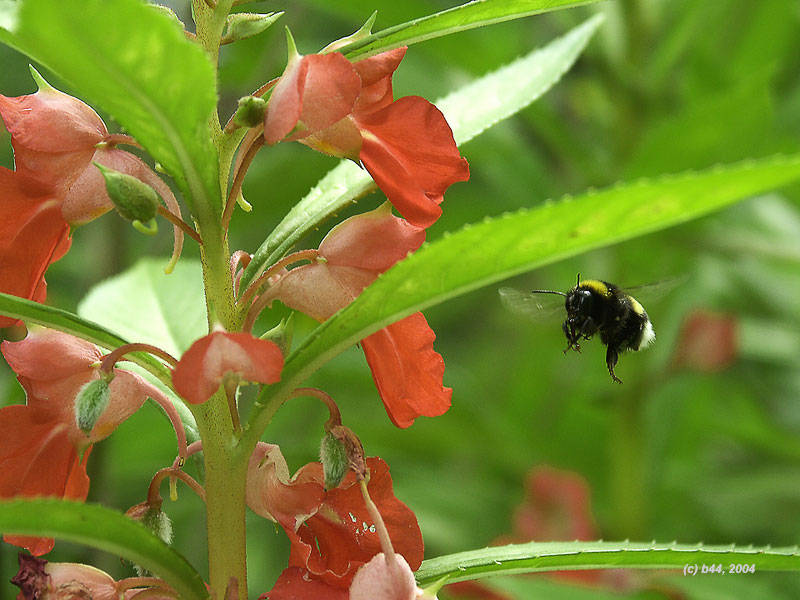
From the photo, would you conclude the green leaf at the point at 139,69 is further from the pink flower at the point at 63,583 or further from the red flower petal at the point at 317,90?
the pink flower at the point at 63,583

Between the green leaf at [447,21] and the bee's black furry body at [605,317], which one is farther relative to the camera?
the bee's black furry body at [605,317]

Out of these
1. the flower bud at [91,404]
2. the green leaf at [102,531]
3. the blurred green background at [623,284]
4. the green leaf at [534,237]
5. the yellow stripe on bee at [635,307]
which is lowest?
the green leaf at [102,531]

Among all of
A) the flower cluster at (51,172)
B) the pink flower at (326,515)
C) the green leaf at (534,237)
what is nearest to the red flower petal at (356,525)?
the pink flower at (326,515)

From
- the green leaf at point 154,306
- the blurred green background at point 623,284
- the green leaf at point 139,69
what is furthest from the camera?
the blurred green background at point 623,284

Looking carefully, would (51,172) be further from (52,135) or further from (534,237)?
(534,237)

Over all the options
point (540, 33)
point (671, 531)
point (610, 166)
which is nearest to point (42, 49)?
point (610, 166)

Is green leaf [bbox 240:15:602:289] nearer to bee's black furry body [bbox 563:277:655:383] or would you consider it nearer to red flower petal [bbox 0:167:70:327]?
red flower petal [bbox 0:167:70:327]

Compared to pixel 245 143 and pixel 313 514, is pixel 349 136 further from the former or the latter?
pixel 313 514
